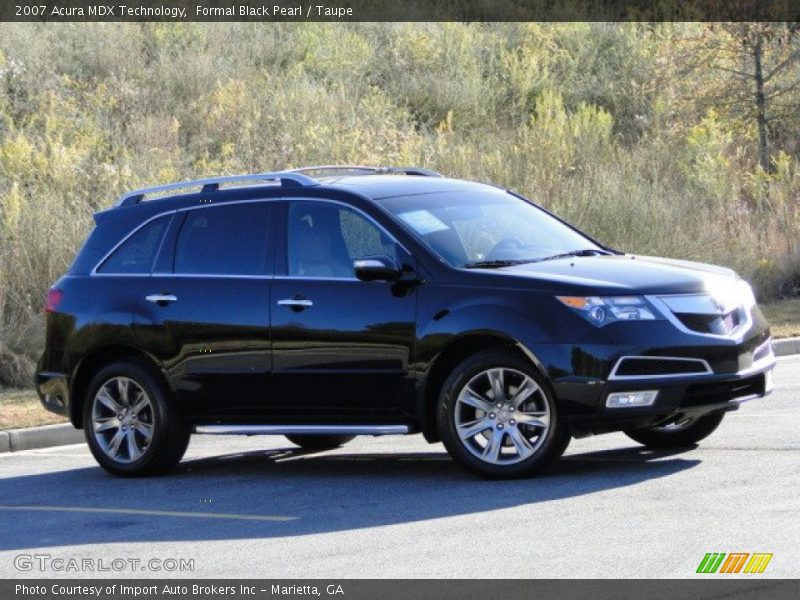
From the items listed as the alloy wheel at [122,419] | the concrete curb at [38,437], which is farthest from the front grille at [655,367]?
the concrete curb at [38,437]

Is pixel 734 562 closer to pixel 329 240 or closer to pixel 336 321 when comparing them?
pixel 336 321

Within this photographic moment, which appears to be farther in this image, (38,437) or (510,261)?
(38,437)

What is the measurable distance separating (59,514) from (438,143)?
1790 centimetres

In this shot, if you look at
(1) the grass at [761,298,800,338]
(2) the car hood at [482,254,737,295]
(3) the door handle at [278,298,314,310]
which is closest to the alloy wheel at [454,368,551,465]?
(2) the car hood at [482,254,737,295]

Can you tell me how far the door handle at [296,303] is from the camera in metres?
10.9

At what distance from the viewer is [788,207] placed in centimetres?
2411

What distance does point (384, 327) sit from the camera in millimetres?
10586

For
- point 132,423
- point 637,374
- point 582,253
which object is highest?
point 582,253

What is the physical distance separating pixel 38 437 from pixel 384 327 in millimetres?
4606

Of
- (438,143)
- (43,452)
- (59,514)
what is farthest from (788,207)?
(59,514)

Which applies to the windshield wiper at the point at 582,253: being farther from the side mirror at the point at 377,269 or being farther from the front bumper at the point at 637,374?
the front bumper at the point at 637,374

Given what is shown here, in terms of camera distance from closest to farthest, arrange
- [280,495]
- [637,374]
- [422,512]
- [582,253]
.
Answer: [422,512], [637,374], [280,495], [582,253]

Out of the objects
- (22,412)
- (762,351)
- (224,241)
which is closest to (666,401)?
(762,351)

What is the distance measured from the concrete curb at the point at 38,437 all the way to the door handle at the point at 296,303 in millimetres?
3932
